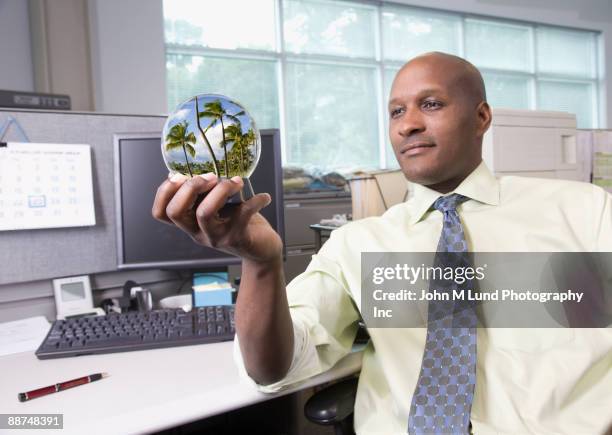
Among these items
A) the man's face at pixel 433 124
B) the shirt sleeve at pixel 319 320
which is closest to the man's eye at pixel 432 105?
the man's face at pixel 433 124

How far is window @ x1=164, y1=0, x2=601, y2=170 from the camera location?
12.8ft

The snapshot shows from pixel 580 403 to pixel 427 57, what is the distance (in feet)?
2.08

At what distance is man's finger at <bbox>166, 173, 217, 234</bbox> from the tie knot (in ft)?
1.73

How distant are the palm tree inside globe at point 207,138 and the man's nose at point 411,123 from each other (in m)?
0.44

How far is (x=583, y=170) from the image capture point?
5.25ft

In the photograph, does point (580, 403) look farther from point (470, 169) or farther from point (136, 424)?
point (136, 424)

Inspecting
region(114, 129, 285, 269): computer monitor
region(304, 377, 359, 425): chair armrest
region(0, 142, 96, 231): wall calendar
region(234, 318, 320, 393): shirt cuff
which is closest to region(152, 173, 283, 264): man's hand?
region(234, 318, 320, 393): shirt cuff

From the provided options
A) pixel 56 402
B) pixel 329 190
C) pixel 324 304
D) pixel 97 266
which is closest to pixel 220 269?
pixel 97 266

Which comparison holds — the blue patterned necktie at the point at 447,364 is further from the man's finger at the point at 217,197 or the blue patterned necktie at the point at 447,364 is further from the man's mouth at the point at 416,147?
the man's finger at the point at 217,197

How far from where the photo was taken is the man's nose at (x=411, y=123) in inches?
35.4

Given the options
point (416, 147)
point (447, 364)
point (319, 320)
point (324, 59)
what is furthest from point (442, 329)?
point (324, 59)

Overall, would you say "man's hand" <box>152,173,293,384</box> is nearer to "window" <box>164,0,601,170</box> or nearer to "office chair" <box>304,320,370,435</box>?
"office chair" <box>304,320,370,435</box>

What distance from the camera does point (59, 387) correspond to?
77 cm

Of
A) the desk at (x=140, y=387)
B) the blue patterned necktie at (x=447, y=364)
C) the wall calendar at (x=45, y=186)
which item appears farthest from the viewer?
the wall calendar at (x=45, y=186)
